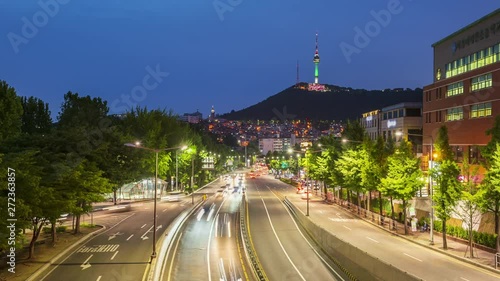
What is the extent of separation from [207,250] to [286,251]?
7.20 m

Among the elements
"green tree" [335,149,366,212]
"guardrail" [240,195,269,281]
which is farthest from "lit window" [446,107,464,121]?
"guardrail" [240,195,269,281]

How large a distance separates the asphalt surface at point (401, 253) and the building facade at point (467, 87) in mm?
18179

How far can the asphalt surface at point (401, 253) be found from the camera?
32.9 m

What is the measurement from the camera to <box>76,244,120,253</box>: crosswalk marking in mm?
41125

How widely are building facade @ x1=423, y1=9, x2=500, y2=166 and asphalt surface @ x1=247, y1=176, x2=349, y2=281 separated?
2506 cm

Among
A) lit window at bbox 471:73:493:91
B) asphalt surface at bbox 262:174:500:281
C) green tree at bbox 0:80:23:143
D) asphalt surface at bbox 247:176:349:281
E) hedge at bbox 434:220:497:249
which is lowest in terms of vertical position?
asphalt surface at bbox 247:176:349:281

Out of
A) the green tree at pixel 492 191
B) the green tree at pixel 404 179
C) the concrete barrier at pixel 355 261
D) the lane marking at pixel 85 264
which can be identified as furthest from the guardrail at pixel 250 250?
the green tree at pixel 492 191

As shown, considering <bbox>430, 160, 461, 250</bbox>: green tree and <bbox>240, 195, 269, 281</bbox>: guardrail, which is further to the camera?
<bbox>430, 160, 461, 250</bbox>: green tree

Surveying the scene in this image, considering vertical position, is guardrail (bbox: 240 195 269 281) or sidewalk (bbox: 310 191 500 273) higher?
sidewalk (bbox: 310 191 500 273)

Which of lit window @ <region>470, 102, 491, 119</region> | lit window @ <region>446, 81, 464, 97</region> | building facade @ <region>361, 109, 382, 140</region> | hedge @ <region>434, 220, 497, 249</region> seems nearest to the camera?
hedge @ <region>434, 220, 497, 249</region>

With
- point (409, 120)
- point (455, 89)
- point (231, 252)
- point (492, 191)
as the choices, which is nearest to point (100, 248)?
point (231, 252)

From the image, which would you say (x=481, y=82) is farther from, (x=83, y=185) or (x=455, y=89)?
(x=83, y=185)

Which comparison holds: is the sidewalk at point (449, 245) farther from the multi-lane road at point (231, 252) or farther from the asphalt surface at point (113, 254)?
the asphalt surface at point (113, 254)

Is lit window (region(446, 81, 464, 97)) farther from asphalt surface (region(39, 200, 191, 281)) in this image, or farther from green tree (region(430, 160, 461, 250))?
asphalt surface (region(39, 200, 191, 281))
